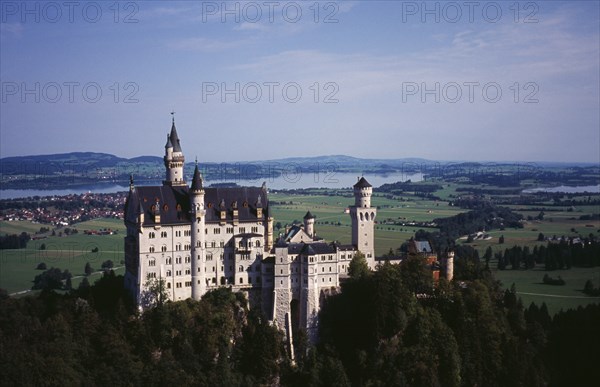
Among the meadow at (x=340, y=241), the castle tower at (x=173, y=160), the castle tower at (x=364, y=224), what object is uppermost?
the castle tower at (x=173, y=160)

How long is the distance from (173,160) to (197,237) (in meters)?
13.0

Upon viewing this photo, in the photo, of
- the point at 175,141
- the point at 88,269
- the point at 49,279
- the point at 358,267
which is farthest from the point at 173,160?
the point at 88,269

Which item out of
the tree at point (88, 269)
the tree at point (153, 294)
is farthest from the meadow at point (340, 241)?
the tree at point (153, 294)

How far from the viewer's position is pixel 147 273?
71.4 metres

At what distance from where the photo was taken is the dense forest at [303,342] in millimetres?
64812

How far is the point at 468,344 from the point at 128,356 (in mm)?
39089

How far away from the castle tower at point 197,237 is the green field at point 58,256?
46.9 m

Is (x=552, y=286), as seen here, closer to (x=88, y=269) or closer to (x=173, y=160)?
(x=173, y=160)

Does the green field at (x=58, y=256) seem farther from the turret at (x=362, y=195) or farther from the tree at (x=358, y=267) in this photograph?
the tree at (x=358, y=267)

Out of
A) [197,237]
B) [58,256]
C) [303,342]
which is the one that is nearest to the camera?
[303,342]

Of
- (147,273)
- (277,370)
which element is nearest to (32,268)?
(147,273)

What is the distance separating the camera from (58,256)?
443 ft

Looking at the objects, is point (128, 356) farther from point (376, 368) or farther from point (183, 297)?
point (376, 368)

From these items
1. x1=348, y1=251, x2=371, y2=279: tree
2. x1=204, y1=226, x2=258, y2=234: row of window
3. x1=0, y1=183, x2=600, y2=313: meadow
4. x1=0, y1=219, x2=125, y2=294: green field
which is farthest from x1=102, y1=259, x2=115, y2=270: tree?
x1=348, y1=251, x2=371, y2=279: tree
